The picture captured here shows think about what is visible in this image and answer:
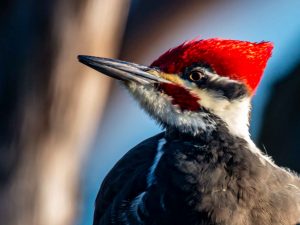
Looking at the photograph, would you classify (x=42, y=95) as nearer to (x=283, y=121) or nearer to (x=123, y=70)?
(x=123, y=70)

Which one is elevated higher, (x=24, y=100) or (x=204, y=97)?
(x=204, y=97)

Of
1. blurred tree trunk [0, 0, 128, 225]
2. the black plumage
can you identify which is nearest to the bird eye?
the black plumage

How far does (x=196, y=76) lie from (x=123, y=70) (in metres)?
0.35

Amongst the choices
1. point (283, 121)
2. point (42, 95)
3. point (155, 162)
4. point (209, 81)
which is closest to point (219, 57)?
point (209, 81)

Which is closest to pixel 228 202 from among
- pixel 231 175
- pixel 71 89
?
pixel 231 175

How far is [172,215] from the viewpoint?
5.08 m

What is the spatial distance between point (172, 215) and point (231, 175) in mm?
331

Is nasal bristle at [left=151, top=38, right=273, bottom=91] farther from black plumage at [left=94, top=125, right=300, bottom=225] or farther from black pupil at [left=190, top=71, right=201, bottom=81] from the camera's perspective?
black plumage at [left=94, top=125, right=300, bottom=225]

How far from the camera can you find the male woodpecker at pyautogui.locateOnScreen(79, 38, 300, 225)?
5074 millimetres

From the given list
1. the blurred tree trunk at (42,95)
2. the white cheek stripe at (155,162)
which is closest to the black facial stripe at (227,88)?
the white cheek stripe at (155,162)

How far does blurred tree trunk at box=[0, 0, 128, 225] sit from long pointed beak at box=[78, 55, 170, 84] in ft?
2.34

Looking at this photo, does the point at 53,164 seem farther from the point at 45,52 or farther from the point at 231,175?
the point at 231,175

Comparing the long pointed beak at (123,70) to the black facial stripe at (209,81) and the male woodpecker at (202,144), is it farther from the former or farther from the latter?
the black facial stripe at (209,81)

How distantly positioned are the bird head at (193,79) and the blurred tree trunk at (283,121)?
1641 mm
